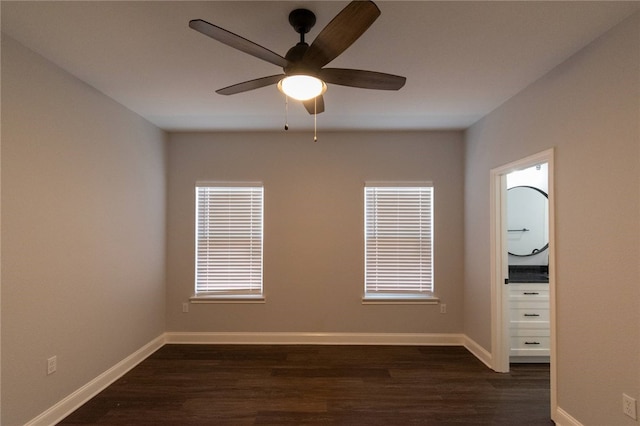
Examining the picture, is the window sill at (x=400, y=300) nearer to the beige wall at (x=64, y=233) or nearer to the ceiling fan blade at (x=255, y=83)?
the beige wall at (x=64, y=233)

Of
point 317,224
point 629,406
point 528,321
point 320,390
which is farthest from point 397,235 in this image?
point 629,406

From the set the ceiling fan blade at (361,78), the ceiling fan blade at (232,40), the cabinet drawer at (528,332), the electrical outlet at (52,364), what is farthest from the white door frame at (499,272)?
the electrical outlet at (52,364)

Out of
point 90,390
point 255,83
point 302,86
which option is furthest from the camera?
point 90,390

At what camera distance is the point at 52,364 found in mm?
2357

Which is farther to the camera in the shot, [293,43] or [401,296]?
[401,296]

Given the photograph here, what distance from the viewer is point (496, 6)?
1739 mm

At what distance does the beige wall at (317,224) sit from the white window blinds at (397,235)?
0.13 m

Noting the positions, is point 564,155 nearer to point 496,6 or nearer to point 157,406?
point 496,6

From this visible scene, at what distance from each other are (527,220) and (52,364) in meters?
4.83

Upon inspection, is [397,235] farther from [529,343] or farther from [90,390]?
[90,390]

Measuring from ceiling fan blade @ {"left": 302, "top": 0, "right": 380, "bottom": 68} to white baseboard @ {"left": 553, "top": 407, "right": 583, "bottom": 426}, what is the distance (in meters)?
2.87

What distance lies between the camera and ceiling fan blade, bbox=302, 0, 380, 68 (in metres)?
1.29

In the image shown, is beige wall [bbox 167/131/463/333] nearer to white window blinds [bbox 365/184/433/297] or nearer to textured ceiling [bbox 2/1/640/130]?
white window blinds [bbox 365/184/433/297]

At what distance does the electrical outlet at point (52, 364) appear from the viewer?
91.6 inches
